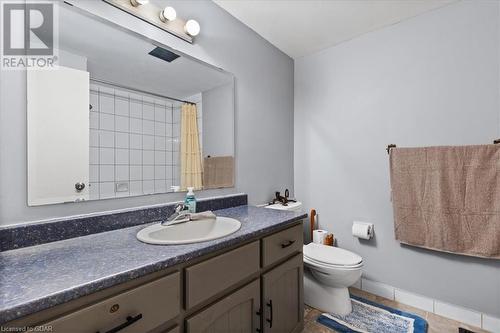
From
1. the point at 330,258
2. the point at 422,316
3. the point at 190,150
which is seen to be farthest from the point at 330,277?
the point at 190,150

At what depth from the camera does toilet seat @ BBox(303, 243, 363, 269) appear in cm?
175

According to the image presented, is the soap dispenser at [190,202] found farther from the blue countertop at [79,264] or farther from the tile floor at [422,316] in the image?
the tile floor at [422,316]

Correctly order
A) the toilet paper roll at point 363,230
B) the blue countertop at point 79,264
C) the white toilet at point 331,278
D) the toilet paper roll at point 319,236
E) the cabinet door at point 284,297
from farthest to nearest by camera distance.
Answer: the toilet paper roll at point 319,236, the toilet paper roll at point 363,230, the white toilet at point 331,278, the cabinet door at point 284,297, the blue countertop at point 79,264

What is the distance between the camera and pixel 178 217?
1305 mm

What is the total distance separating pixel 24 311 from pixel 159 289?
Result: 339 millimetres

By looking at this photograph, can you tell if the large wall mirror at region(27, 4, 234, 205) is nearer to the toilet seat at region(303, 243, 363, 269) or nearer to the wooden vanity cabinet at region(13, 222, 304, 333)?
the wooden vanity cabinet at region(13, 222, 304, 333)

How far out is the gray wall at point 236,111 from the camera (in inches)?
37.4

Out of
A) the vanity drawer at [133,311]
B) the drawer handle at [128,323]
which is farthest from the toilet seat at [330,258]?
the drawer handle at [128,323]

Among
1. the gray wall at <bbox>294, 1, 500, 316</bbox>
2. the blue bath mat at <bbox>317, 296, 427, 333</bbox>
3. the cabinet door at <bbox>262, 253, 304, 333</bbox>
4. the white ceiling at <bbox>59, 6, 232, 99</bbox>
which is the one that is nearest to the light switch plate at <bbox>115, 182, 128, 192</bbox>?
the white ceiling at <bbox>59, 6, 232, 99</bbox>

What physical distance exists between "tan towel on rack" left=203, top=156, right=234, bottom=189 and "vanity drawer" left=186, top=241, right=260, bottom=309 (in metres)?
0.69

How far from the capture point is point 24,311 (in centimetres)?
54

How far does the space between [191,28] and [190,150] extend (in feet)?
2.57

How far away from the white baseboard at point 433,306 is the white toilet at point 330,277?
39cm

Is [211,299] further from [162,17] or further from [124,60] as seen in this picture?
[162,17]
